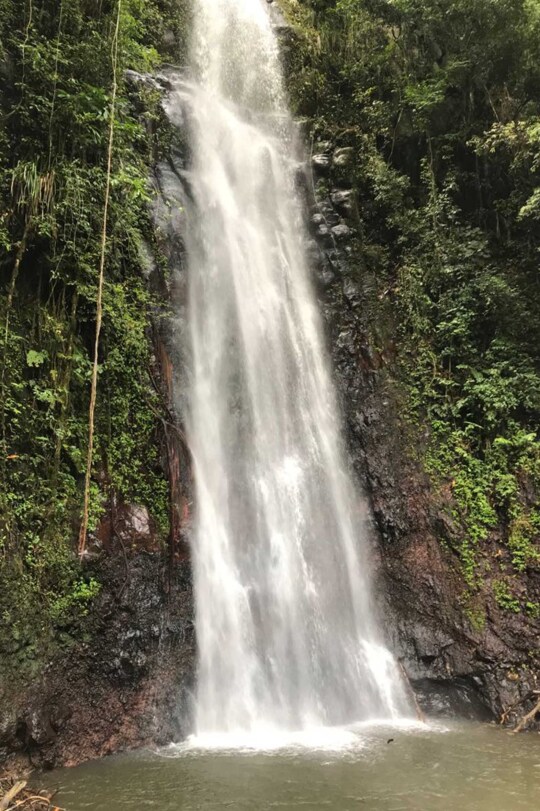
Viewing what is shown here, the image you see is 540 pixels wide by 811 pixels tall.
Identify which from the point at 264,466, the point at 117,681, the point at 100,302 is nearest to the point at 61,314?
the point at 100,302

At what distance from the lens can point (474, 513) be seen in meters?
8.41

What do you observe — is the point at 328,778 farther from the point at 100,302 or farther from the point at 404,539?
the point at 100,302

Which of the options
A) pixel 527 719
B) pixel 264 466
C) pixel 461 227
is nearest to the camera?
pixel 527 719

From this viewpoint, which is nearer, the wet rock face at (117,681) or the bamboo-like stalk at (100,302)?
the wet rock face at (117,681)

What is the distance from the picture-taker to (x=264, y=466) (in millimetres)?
8820

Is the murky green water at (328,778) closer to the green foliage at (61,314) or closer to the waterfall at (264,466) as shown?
the waterfall at (264,466)

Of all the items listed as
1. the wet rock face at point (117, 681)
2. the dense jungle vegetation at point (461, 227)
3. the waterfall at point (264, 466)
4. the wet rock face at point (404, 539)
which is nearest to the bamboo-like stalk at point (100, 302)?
the wet rock face at point (117, 681)

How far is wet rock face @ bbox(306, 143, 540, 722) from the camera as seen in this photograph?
7262mm

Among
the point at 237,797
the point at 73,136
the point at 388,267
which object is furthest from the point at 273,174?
the point at 237,797

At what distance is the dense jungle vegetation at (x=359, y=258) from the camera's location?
6.50m

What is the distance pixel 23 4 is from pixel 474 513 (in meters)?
10.0

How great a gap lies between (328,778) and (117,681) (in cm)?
262

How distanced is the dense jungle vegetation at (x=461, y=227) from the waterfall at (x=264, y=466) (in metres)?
1.54

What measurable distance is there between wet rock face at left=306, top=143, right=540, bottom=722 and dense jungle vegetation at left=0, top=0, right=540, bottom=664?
32cm
